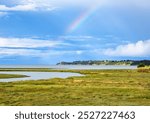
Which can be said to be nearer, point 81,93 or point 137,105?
point 137,105

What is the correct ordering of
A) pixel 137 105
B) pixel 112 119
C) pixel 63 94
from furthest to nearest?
pixel 63 94 < pixel 137 105 < pixel 112 119

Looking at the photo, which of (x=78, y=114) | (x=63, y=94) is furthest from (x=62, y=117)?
(x=63, y=94)

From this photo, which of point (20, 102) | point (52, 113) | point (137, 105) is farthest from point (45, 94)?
point (52, 113)

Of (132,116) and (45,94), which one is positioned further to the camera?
(45,94)

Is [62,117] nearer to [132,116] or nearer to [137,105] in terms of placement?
[132,116]

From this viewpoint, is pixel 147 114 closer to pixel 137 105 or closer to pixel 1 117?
pixel 137 105

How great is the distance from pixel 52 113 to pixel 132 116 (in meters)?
5.94

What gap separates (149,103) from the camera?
39750 millimetres

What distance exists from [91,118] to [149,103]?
12631 millimetres

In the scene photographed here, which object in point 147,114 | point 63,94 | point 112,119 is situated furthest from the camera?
point 63,94

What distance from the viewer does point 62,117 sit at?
28922 mm

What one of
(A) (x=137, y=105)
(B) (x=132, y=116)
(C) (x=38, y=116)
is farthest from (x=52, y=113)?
(A) (x=137, y=105)

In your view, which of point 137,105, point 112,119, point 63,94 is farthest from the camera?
point 63,94

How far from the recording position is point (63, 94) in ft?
156
